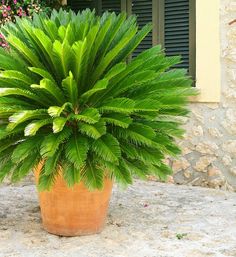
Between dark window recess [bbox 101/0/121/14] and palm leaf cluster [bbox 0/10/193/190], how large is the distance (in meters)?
2.33

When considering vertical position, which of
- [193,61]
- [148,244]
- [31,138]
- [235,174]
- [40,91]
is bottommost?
[148,244]

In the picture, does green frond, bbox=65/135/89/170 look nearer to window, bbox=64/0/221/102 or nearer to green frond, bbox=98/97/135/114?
green frond, bbox=98/97/135/114

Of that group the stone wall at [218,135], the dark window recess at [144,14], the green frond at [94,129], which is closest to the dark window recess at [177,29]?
the dark window recess at [144,14]

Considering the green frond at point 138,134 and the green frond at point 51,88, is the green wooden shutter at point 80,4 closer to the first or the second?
the green frond at point 51,88

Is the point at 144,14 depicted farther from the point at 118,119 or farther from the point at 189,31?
the point at 118,119

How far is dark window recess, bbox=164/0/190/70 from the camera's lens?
621 cm

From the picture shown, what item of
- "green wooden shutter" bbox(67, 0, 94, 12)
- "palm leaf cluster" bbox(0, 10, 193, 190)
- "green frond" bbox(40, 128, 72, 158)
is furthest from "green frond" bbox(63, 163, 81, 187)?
"green wooden shutter" bbox(67, 0, 94, 12)

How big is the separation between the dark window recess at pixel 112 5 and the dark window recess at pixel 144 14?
234 mm

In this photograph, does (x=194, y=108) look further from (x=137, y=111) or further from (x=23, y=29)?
(x=23, y=29)

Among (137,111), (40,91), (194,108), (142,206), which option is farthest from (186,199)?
(40,91)

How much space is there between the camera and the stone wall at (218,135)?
19.1ft

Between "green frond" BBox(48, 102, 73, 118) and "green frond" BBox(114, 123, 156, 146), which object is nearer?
"green frond" BBox(48, 102, 73, 118)

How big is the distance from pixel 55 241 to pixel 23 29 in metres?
A: 1.85

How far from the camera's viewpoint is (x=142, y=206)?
17.3 ft
